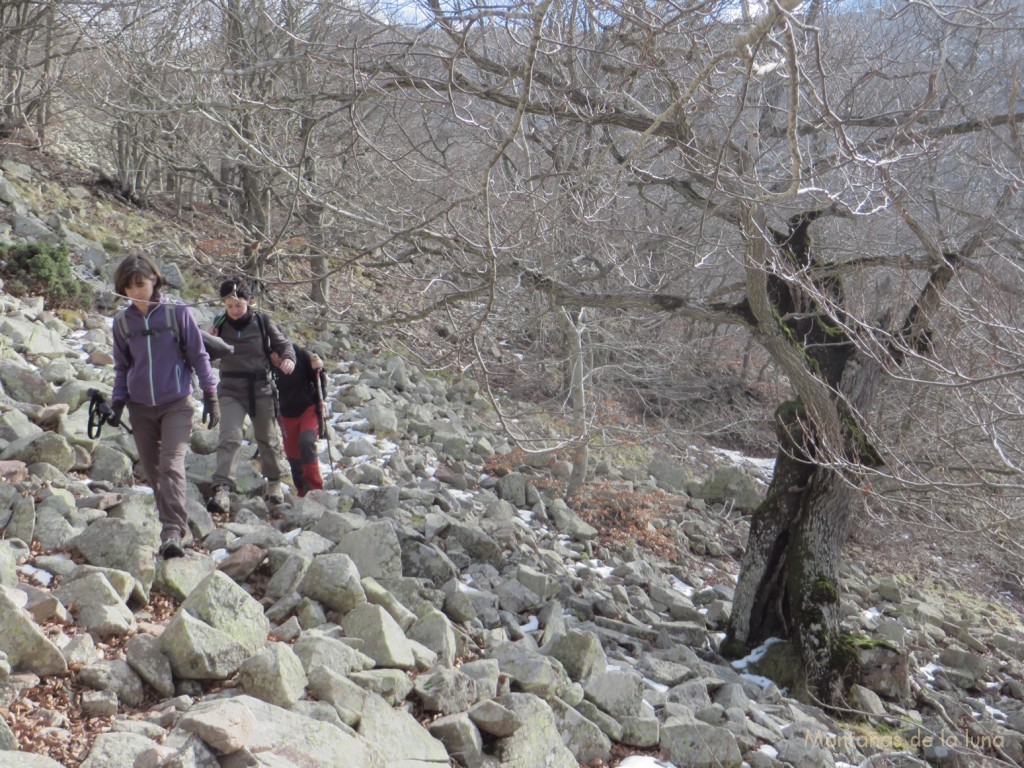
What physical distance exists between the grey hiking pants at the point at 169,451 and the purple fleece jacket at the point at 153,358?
8 centimetres

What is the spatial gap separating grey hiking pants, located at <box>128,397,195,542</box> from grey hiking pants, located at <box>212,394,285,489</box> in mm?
1304

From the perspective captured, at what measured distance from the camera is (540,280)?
6262 millimetres

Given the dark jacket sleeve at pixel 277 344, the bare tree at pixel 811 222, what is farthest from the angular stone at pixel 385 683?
the dark jacket sleeve at pixel 277 344

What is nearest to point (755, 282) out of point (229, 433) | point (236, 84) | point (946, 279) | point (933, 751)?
point (946, 279)

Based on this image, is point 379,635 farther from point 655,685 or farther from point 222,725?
point 655,685

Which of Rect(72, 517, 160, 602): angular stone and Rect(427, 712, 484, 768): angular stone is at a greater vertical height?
Rect(72, 517, 160, 602): angular stone

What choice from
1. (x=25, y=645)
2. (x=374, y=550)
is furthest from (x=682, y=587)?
(x=25, y=645)

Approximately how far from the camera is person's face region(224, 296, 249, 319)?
235 inches

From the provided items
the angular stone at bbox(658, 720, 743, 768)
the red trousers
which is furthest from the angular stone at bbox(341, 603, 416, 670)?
the red trousers

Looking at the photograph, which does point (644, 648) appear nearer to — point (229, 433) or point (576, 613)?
point (576, 613)

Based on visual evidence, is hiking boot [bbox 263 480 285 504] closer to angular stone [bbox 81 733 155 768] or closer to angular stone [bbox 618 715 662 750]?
angular stone [bbox 618 715 662 750]

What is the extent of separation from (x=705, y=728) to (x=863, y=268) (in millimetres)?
3469

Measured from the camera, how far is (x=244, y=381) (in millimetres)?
6406

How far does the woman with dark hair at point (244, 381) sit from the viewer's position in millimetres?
6203
